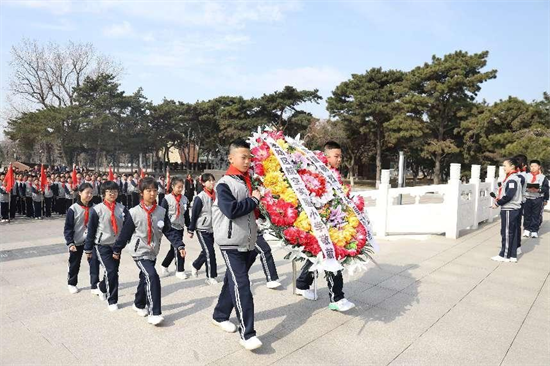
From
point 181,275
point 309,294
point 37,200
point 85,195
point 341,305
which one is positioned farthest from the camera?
point 37,200

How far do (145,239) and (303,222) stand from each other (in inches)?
68.5

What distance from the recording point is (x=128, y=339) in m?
3.64

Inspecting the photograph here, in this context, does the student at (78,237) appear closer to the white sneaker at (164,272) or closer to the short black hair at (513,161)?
the white sneaker at (164,272)

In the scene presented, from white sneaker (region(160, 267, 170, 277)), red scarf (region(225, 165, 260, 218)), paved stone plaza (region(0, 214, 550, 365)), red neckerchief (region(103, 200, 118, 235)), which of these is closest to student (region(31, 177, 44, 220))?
paved stone plaza (region(0, 214, 550, 365))

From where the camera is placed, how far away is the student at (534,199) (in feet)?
30.0

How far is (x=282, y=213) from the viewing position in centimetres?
389

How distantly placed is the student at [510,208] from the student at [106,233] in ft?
20.9

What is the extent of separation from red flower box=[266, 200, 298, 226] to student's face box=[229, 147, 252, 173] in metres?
0.54

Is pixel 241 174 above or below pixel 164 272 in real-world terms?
above

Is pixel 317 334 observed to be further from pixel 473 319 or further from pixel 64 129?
pixel 64 129

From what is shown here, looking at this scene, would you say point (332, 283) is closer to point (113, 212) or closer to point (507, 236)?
point (113, 212)

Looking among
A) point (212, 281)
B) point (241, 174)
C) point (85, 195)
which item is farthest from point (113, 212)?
point (241, 174)

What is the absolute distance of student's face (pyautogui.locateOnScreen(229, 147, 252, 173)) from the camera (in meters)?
3.59

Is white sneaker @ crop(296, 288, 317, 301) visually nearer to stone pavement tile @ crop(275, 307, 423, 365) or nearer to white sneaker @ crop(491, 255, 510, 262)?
stone pavement tile @ crop(275, 307, 423, 365)
